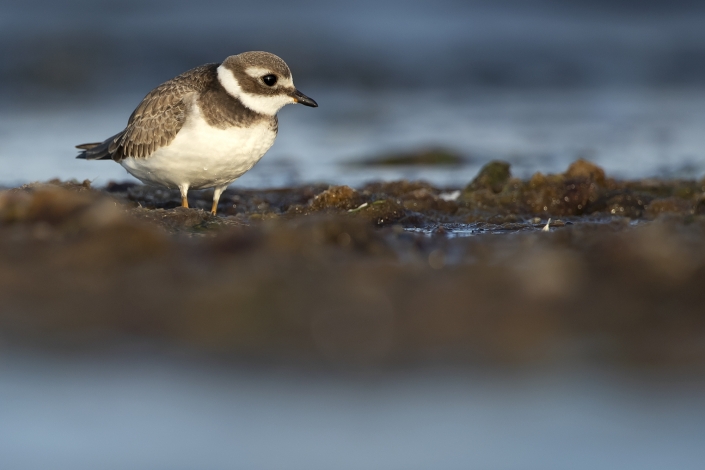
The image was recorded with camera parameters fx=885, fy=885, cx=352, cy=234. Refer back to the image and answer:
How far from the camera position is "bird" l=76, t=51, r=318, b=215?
5707 millimetres

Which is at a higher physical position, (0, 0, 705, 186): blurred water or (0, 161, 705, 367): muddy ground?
A: (0, 0, 705, 186): blurred water

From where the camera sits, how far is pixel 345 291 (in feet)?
10.9

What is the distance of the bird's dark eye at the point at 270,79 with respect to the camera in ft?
19.4

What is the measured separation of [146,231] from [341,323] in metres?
1.08

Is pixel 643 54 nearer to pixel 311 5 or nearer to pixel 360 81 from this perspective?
pixel 360 81

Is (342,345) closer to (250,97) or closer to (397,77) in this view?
(250,97)

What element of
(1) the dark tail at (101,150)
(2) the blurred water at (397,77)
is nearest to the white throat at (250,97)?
(1) the dark tail at (101,150)

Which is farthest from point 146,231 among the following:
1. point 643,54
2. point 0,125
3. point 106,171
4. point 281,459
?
point 643,54

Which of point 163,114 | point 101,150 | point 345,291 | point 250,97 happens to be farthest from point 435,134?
point 345,291

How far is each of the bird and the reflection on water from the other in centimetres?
288

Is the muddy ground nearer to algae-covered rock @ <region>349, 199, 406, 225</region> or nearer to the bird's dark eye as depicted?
algae-covered rock @ <region>349, 199, 406, 225</region>

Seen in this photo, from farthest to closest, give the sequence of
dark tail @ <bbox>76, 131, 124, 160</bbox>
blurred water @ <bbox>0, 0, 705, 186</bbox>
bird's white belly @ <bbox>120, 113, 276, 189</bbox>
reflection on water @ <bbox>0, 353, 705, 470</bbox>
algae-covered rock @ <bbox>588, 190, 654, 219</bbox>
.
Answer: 1. blurred water @ <bbox>0, 0, 705, 186</bbox>
2. dark tail @ <bbox>76, 131, 124, 160</bbox>
3. algae-covered rock @ <bbox>588, 190, 654, 219</bbox>
4. bird's white belly @ <bbox>120, 113, 276, 189</bbox>
5. reflection on water @ <bbox>0, 353, 705, 470</bbox>

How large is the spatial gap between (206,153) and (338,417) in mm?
3300

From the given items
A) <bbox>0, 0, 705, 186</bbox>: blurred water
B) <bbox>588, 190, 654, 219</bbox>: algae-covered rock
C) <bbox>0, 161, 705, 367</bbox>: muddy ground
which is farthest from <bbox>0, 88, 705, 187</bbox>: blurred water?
<bbox>0, 161, 705, 367</bbox>: muddy ground
